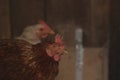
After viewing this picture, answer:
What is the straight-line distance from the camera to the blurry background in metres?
1.73

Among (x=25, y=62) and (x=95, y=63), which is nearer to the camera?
(x=25, y=62)

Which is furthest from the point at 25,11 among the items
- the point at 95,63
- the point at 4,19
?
the point at 95,63

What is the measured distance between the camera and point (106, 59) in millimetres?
1786

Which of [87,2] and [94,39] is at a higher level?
[87,2]

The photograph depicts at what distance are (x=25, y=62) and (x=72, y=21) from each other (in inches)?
12.9

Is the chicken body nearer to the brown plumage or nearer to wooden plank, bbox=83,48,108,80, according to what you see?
the brown plumage

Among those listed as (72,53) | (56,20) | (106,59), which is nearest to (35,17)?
(56,20)

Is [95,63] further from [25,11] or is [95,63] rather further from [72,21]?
[25,11]

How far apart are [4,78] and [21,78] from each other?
0.05 metres

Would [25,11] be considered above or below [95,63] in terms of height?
above

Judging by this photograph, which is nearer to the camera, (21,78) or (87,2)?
(21,78)

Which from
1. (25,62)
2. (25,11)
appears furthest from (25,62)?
(25,11)

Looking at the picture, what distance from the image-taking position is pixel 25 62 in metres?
1.46

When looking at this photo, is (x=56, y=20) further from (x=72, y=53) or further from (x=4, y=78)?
(x=4, y=78)
